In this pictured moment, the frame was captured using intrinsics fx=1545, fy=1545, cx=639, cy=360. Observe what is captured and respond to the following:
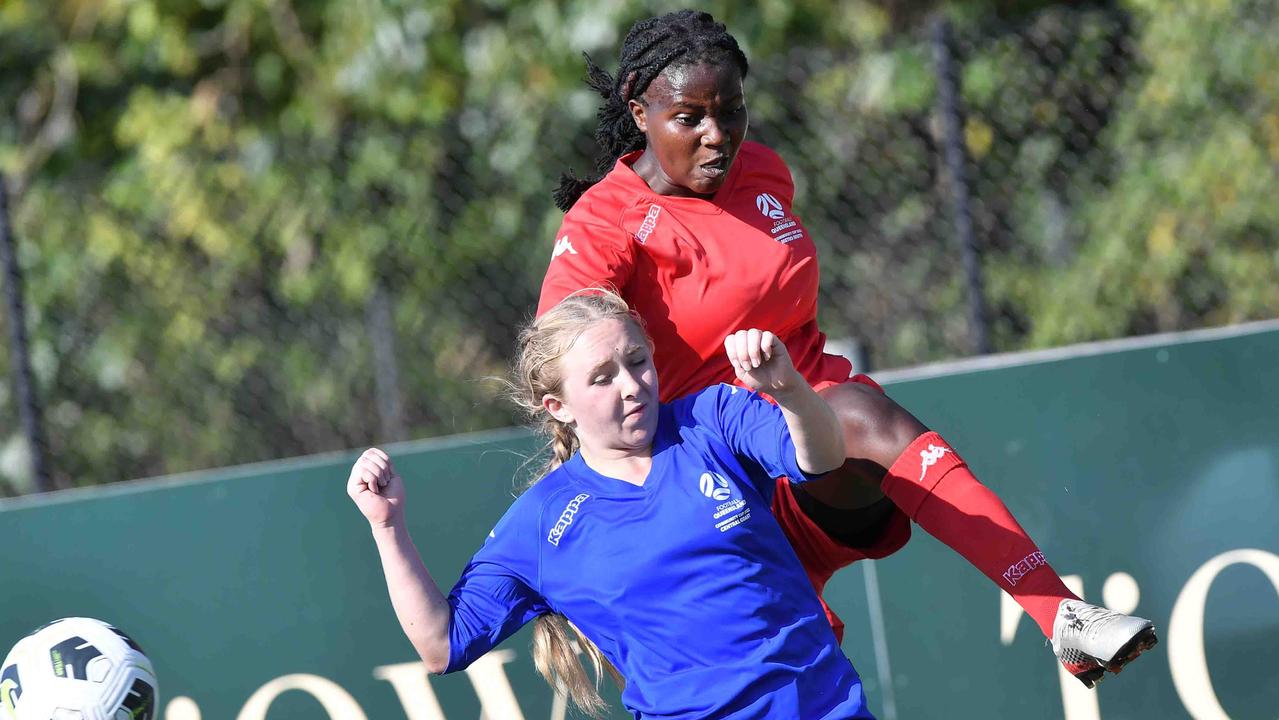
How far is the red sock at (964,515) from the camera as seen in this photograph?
292cm

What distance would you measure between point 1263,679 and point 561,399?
2391mm

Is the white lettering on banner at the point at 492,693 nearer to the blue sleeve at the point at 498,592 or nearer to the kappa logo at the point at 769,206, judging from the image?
the blue sleeve at the point at 498,592

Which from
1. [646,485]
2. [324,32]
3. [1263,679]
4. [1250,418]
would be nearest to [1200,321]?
[1250,418]

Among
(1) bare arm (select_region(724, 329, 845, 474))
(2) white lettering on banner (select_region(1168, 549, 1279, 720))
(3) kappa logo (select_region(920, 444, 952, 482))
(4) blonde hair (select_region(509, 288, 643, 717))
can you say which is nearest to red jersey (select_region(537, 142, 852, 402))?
(4) blonde hair (select_region(509, 288, 643, 717))

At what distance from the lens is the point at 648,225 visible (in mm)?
3148


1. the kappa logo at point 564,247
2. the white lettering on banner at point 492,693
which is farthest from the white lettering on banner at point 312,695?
the kappa logo at point 564,247

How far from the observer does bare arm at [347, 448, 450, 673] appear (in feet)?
9.20

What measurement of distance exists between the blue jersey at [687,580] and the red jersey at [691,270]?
23 cm

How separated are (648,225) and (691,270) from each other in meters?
0.13

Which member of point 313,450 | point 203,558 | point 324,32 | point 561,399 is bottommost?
point 561,399

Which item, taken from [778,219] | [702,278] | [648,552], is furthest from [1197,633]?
[648,552]

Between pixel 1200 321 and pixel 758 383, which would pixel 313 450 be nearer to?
pixel 1200 321

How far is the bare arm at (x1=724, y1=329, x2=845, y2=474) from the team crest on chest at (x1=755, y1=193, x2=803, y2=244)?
24.2 inches

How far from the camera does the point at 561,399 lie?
2.94m
